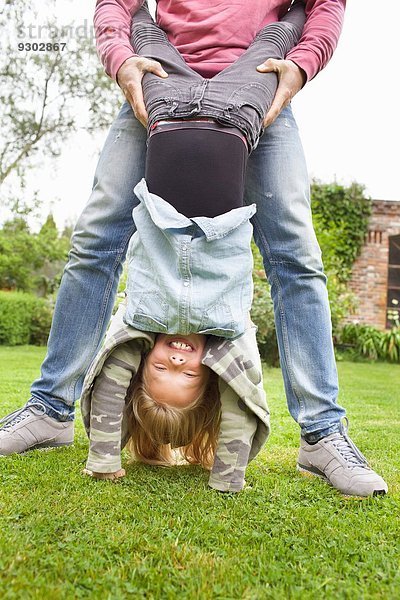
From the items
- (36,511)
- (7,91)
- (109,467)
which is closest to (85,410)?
(109,467)

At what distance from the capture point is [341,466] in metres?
2.11

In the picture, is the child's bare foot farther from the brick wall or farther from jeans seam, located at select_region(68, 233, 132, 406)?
the brick wall

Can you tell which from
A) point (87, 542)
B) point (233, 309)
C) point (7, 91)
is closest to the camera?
point (87, 542)

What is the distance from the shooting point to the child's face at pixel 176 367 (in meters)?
1.99

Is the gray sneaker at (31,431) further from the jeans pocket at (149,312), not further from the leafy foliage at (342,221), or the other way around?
the leafy foliage at (342,221)

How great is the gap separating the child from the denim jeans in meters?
0.01

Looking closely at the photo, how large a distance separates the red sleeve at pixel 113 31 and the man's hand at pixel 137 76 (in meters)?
0.05

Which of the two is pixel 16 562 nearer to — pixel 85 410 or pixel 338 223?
pixel 85 410

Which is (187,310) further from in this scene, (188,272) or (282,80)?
(282,80)

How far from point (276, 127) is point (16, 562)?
169cm

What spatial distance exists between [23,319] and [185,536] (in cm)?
1105

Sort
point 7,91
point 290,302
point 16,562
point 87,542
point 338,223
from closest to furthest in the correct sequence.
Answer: point 16,562
point 87,542
point 290,302
point 338,223
point 7,91

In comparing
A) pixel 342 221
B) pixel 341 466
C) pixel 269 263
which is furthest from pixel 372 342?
pixel 341 466

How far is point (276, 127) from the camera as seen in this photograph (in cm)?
236
